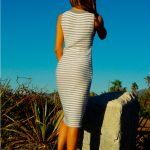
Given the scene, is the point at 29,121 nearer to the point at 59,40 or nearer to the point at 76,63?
the point at 59,40

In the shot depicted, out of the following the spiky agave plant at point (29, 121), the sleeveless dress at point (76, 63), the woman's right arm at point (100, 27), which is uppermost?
the woman's right arm at point (100, 27)

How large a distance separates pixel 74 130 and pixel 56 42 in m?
1.01

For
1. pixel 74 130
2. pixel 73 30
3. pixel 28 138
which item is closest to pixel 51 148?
pixel 28 138

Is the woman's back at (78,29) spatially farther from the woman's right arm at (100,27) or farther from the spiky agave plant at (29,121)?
the spiky agave plant at (29,121)

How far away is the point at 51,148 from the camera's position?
7.68 m

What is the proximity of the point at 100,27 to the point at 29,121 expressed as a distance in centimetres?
294

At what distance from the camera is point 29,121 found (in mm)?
7965

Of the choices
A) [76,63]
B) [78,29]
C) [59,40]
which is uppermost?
[78,29]

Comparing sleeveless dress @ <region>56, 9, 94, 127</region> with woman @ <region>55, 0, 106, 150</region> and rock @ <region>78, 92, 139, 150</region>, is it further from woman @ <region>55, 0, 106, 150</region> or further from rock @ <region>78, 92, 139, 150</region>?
rock @ <region>78, 92, 139, 150</region>

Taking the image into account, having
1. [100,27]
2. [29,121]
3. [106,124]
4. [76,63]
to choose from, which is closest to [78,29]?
[100,27]

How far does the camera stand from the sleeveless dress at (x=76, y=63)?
5.40 m

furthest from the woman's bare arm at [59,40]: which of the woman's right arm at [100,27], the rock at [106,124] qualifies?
the rock at [106,124]

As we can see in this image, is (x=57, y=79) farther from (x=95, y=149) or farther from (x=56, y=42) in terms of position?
(x=95, y=149)

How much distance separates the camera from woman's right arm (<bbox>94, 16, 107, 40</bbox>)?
5496mm
